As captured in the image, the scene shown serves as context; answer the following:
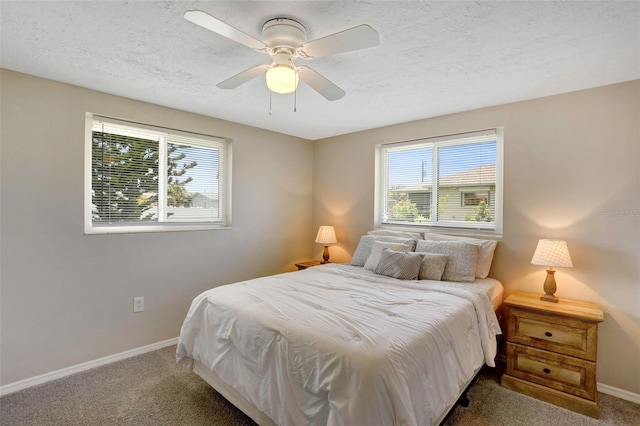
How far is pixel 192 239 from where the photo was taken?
324 cm

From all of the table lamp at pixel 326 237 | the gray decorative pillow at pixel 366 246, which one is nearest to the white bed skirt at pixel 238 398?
the gray decorative pillow at pixel 366 246

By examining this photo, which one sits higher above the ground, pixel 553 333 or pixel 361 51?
pixel 361 51

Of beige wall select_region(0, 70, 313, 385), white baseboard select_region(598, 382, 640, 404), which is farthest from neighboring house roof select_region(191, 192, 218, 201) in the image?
white baseboard select_region(598, 382, 640, 404)

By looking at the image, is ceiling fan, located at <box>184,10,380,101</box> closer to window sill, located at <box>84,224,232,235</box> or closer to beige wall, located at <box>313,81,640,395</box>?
window sill, located at <box>84,224,232,235</box>

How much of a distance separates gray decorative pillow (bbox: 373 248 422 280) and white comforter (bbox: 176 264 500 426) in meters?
0.25

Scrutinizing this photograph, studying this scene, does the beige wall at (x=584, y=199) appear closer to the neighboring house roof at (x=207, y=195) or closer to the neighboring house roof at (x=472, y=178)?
the neighboring house roof at (x=472, y=178)

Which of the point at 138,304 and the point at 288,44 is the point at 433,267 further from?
the point at 138,304

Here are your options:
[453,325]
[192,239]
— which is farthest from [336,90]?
[192,239]

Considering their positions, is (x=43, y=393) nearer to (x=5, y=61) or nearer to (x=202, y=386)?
(x=202, y=386)

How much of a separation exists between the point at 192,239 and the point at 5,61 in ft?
6.32

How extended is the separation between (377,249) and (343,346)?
1.79 m

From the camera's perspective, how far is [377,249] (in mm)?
3139

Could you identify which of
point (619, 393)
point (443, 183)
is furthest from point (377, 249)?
point (619, 393)

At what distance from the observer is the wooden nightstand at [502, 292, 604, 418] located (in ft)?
6.93
